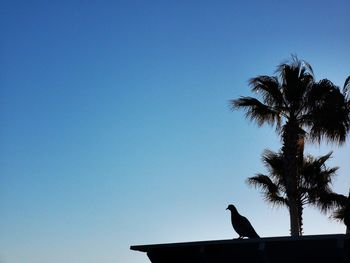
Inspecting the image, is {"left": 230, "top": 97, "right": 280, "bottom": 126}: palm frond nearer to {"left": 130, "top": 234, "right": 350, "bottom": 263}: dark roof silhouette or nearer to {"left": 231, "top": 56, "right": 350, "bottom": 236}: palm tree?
{"left": 231, "top": 56, "right": 350, "bottom": 236}: palm tree

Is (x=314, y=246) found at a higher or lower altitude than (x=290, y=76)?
lower

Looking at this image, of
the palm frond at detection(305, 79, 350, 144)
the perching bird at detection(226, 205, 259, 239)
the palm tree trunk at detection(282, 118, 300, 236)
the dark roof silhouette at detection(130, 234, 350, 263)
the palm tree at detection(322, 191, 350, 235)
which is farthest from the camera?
the palm tree at detection(322, 191, 350, 235)

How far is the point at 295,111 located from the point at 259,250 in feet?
38.2

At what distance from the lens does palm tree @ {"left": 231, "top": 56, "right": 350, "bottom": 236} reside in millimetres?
18781

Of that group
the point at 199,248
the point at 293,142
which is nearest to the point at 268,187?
the point at 293,142

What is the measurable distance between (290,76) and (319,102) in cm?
142

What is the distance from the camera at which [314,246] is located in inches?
357

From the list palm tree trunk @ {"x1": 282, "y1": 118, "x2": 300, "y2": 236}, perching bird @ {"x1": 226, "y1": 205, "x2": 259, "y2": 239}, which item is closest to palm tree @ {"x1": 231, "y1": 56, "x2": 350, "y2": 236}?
palm tree trunk @ {"x1": 282, "y1": 118, "x2": 300, "y2": 236}

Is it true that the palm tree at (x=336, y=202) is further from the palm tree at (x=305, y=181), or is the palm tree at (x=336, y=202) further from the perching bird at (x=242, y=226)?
the perching bird at (x=242, y=226)

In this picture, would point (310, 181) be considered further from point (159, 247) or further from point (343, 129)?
point (159, 247)

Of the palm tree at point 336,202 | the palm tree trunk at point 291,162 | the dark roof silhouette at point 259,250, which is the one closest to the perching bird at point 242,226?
the dark roof silhouette at point 259,250

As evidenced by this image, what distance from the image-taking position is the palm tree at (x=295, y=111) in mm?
18781

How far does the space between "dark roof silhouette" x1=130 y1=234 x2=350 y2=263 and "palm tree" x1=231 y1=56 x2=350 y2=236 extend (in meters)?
9.23

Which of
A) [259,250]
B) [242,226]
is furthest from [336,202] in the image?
[259,250]
